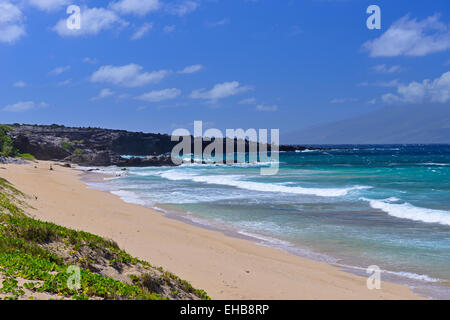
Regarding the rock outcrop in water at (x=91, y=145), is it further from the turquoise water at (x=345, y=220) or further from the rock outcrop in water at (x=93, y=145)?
the turquoise water at (x=345, y=220)

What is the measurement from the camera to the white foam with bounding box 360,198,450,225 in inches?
682

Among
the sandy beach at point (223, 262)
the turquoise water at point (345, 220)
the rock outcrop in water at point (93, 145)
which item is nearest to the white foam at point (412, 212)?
the turquoise water at point (345, 220)

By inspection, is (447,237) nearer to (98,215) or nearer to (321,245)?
(321,245)

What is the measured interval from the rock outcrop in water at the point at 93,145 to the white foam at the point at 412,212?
174ft

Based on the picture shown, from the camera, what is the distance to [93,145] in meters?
108

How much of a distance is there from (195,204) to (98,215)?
795 centimetres

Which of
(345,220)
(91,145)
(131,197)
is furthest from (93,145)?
(345,220)

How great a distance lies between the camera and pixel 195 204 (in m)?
23.2

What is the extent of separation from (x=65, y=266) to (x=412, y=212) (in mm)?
17815

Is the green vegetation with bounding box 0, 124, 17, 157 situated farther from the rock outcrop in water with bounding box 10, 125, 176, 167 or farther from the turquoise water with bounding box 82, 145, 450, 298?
the turquoise water with bounding box 82, 145, 450, 298

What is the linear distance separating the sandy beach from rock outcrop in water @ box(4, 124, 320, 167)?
177ft

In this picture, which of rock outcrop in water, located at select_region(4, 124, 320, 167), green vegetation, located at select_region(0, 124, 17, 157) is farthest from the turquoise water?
rock outcrop in water, located at select_region(4, 124, 320, 167)
